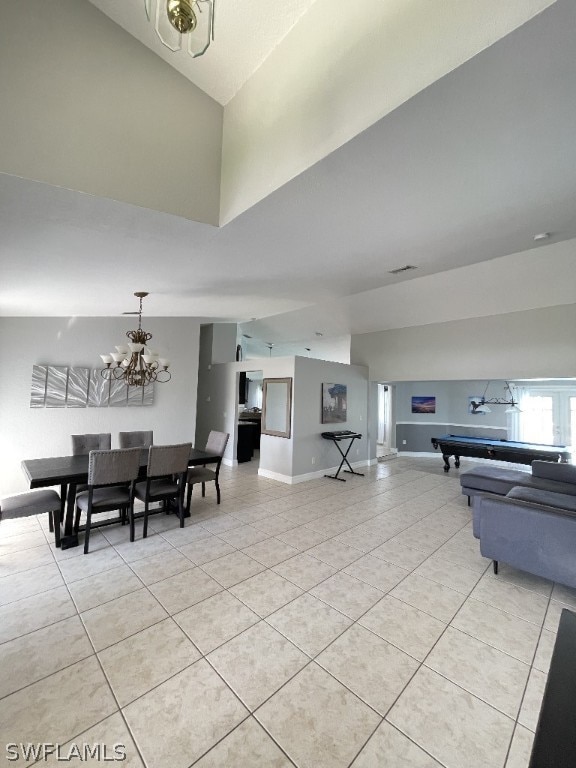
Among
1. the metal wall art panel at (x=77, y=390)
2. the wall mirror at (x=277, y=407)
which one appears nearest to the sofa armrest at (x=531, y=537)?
the wall mirror at (x=277, y=407)

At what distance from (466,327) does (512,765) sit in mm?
5482

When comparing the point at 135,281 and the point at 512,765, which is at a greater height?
the point at 135,281

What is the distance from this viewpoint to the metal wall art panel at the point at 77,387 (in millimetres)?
5008

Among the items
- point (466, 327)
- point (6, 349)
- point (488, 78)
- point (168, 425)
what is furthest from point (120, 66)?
point (466, 327)

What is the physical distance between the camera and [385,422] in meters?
9.95

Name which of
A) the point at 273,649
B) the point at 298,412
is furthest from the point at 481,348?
the point at 273,649

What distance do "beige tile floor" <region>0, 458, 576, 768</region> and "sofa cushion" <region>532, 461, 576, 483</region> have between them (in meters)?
2.03

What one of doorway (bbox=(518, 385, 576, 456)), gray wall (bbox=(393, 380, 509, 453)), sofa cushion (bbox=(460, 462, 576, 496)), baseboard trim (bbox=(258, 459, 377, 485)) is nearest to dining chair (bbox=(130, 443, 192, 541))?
baseboard trim (bbox=(258, 459, 377, 485))

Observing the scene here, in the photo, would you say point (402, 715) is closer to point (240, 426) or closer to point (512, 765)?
point (512, 765)

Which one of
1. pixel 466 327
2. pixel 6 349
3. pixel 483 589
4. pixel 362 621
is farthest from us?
pixel 466 327

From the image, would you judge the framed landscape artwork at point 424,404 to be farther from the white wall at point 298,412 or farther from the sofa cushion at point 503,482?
the sofa cushion at point 503,482

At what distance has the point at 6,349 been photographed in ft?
14.8

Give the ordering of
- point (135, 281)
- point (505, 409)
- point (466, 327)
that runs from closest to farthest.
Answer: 1. point (135, 281)
2. point (466, 327)
3. point (505, 409)

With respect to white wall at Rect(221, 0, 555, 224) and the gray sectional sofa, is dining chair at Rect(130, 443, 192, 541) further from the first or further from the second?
the gray sectional sofa
